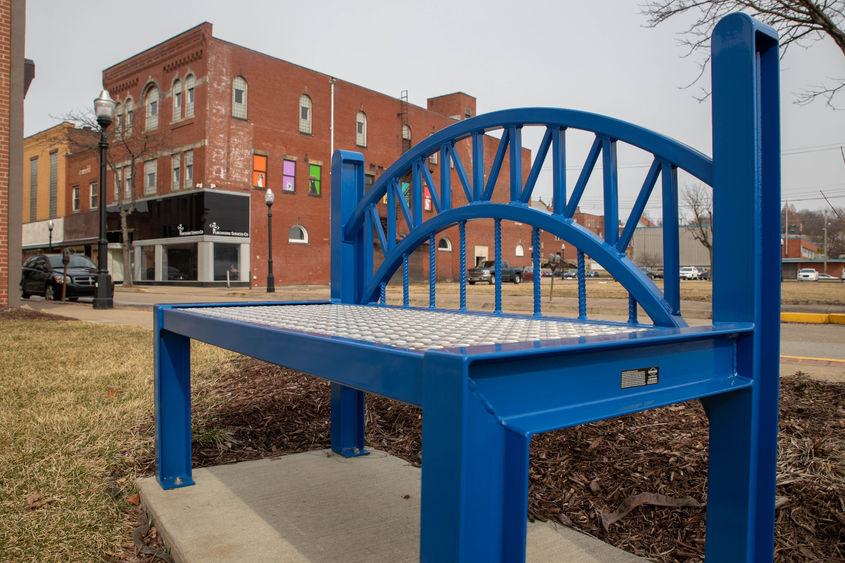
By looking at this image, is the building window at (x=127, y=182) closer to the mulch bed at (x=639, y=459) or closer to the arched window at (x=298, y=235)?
the arched window at (x=298, y=235)

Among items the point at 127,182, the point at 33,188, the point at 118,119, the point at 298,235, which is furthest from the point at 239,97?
the point at 33,188

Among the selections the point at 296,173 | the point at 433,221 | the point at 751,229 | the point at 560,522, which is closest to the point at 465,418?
the point at 751,229

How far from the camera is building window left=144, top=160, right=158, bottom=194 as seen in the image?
106 ft

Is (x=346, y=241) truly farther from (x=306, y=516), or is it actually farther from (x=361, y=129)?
(x=361, y=129)

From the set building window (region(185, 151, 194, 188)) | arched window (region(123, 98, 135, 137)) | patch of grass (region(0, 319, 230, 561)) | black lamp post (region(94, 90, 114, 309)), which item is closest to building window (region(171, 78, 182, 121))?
building window (region(185, 151, 194, 188))

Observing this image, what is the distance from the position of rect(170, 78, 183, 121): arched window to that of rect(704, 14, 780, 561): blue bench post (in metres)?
32.6

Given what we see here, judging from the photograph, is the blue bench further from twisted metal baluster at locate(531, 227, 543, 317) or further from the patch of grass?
the patch of grass

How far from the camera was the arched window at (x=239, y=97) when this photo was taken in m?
30.2

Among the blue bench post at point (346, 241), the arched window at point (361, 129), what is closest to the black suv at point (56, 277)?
the blue bench post at point (346, 241)

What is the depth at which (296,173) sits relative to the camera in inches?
1305

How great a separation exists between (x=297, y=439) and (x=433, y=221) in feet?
5.86

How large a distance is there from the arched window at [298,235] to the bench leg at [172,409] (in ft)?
99.7

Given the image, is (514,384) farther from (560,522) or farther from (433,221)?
(433,221)

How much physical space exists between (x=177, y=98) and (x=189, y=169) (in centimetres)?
378
